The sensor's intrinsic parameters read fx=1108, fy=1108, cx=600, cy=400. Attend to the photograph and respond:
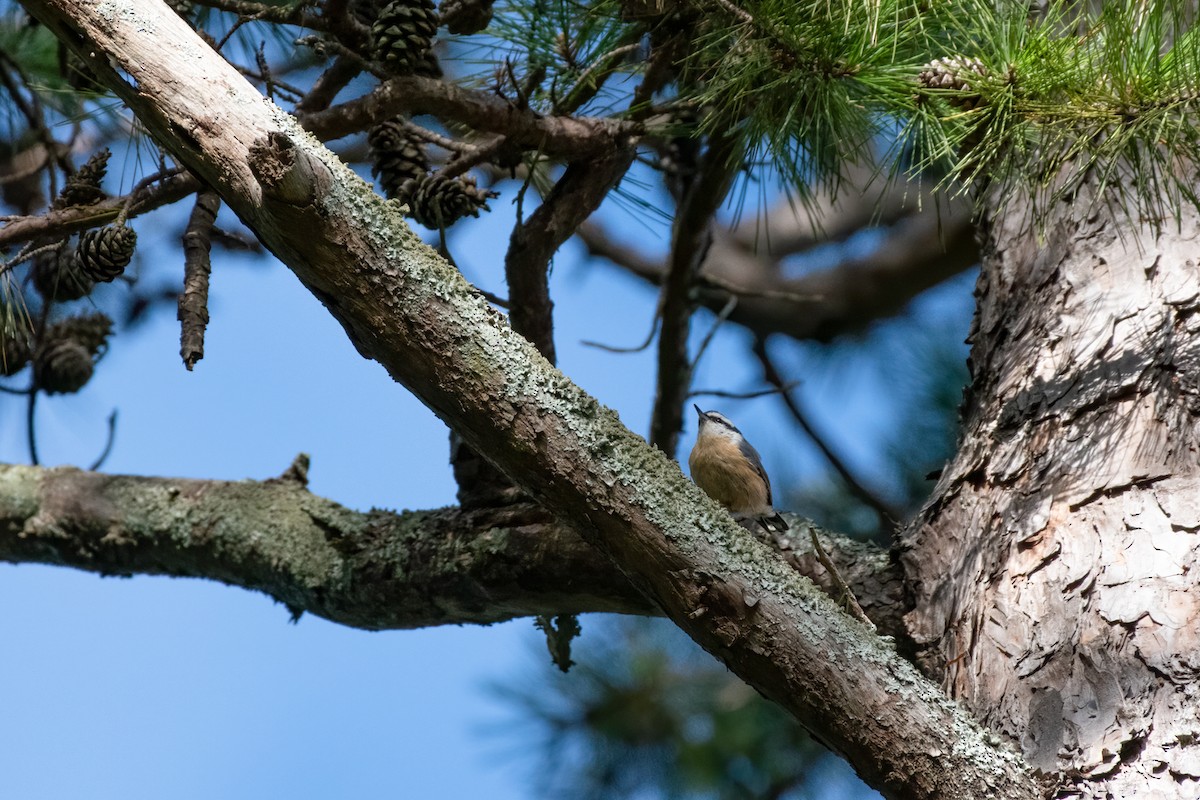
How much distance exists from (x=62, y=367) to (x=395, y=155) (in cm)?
107

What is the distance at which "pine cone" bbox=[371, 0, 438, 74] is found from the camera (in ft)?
5.68

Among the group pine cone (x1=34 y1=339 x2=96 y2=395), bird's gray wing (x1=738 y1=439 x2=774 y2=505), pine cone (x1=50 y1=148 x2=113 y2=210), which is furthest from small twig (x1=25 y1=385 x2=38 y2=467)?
bird's gray wing (x1=738 y1=439 x2=774 y2=505)

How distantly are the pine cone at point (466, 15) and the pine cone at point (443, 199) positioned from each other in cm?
25

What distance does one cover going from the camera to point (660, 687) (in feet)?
12.0

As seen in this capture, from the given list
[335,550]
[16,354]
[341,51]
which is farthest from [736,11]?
[16,354]

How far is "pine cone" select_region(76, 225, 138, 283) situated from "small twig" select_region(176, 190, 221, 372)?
9 centimetres

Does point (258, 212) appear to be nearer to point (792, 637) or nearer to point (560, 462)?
point (560, 462)

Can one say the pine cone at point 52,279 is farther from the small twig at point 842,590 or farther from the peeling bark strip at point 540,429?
the small twig at point 842,590

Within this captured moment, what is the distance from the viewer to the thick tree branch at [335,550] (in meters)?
1.88

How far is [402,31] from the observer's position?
1.73 metres

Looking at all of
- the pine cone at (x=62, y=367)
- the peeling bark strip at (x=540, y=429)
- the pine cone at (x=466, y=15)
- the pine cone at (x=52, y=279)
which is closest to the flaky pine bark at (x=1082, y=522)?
the peeling bark strip at (x=540, y=429)

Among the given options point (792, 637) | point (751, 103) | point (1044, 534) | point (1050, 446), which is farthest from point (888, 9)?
point (792, 637)

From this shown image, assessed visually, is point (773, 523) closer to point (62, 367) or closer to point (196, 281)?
point (196, 281)

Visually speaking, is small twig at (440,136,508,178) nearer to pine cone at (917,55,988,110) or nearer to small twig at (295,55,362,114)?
small twig at (295,55,362,114)
